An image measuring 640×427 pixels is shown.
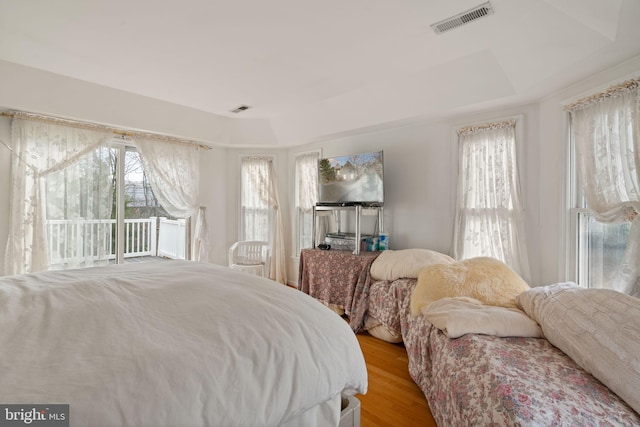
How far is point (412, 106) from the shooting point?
3.09m

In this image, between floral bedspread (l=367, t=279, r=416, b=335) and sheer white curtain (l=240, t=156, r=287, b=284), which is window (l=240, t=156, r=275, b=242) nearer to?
sheer white curtain (l=240, t=156, r=287, b=284)

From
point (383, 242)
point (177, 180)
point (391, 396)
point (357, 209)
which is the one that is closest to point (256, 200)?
point (177, 180)

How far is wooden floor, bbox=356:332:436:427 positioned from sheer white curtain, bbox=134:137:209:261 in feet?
9.54

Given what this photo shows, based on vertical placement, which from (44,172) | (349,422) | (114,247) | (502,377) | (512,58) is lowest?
(349,422)

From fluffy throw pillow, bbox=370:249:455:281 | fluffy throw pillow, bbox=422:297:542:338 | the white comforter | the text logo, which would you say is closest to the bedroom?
fluffy throw pillow, bbox=370:249:455:281

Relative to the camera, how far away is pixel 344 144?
163 inches

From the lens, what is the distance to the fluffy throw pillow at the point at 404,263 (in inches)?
105

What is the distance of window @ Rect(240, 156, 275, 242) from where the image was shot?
4730 millimetres

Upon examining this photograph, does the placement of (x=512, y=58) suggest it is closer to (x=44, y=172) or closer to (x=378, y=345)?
(x=378, y=345)

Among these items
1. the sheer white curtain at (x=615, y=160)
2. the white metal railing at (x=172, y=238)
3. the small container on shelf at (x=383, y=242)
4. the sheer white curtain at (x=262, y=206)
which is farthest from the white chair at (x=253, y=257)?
the sheer white curtain at (x=615, y=160)

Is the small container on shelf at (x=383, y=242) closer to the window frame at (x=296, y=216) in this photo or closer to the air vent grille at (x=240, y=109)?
the window frame at (x=296, y=216)

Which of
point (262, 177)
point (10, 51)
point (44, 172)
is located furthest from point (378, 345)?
point (10, 51)

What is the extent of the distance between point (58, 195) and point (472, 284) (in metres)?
4.04

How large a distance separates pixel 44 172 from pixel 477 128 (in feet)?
14.6
